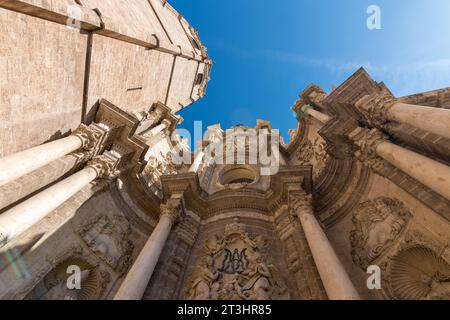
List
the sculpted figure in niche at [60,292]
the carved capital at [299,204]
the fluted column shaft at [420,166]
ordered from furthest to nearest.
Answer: the carved capital at [299,204]
the sculpted figure in niche at [60,292]
the fluted column shaft at [420,166]

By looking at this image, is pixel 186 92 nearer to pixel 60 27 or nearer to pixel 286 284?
pixel 60 27

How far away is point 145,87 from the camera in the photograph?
1719cm

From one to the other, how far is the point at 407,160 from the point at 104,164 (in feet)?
33.3

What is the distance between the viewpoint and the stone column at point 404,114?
7.31 m

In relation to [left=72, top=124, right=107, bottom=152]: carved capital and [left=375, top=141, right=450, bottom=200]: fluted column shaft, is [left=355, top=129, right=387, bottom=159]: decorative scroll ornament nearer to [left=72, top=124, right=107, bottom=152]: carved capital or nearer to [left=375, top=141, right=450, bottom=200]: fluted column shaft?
[left=375, top=141, right=450, bottom=200]: fluted column shaft

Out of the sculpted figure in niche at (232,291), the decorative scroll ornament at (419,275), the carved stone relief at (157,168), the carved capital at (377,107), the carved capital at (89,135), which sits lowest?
the sculpted figure in niche at (232,291)

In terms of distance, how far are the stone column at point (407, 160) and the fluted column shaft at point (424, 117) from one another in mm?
829

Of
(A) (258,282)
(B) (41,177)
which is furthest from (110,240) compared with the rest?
(A) (258,282)

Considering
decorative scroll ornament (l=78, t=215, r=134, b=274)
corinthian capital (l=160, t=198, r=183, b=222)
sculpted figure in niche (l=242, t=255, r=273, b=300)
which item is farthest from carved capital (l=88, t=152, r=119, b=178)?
sculpted figure in niche (l=242, t=255, r=273, b=300)

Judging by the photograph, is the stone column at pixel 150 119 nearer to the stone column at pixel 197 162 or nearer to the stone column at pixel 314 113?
the stone column at pixel 197 162

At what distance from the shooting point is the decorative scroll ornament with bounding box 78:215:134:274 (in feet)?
31.8

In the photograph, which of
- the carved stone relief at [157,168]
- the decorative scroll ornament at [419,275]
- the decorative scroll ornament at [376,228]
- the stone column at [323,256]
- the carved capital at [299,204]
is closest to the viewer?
the stone column at [323,256]

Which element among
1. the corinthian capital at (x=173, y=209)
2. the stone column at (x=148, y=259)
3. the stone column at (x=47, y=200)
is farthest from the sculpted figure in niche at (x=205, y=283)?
the stone column at (x=47, y=200)

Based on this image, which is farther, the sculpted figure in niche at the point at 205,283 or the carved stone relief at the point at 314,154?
the carved stone relief at the point at 314,154
